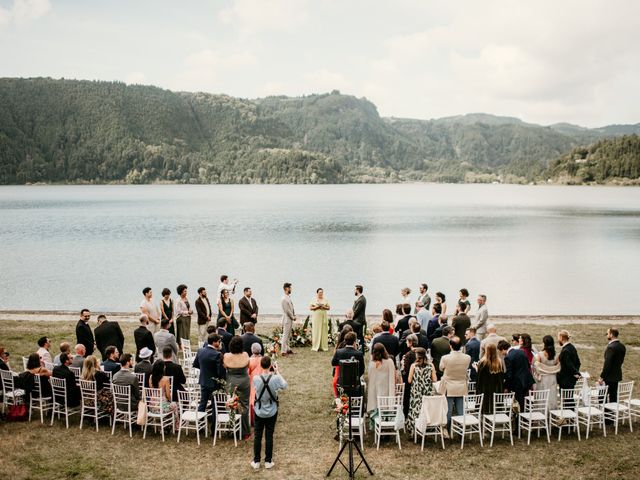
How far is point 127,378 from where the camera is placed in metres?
9.50

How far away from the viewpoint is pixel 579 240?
219 feet

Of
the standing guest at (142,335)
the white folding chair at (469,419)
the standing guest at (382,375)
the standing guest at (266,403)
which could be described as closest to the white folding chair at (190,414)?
the standing guest at (266,403)

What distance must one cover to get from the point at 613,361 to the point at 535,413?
2.00m

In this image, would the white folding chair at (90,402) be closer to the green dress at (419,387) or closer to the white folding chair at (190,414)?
the white folding chair at (190,414)

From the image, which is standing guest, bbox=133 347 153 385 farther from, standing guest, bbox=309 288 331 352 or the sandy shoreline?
the sandy shoreline

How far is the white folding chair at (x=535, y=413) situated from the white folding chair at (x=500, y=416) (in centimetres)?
27

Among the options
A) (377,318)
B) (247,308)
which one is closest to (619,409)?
(247,308)

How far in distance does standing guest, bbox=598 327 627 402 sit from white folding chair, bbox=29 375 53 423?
10.7m

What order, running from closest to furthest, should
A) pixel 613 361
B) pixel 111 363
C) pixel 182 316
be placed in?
1. pixel 613 361
2. pixel 111 363
3. pixel 182 316

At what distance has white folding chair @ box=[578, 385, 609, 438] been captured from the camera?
374 inches

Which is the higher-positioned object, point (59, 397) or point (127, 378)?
point (127, 378)

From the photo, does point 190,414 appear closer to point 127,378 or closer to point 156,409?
point 156,409

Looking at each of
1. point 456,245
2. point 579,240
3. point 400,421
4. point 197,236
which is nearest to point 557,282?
point 456,245

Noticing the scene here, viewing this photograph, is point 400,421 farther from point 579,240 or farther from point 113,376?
point 579,240
